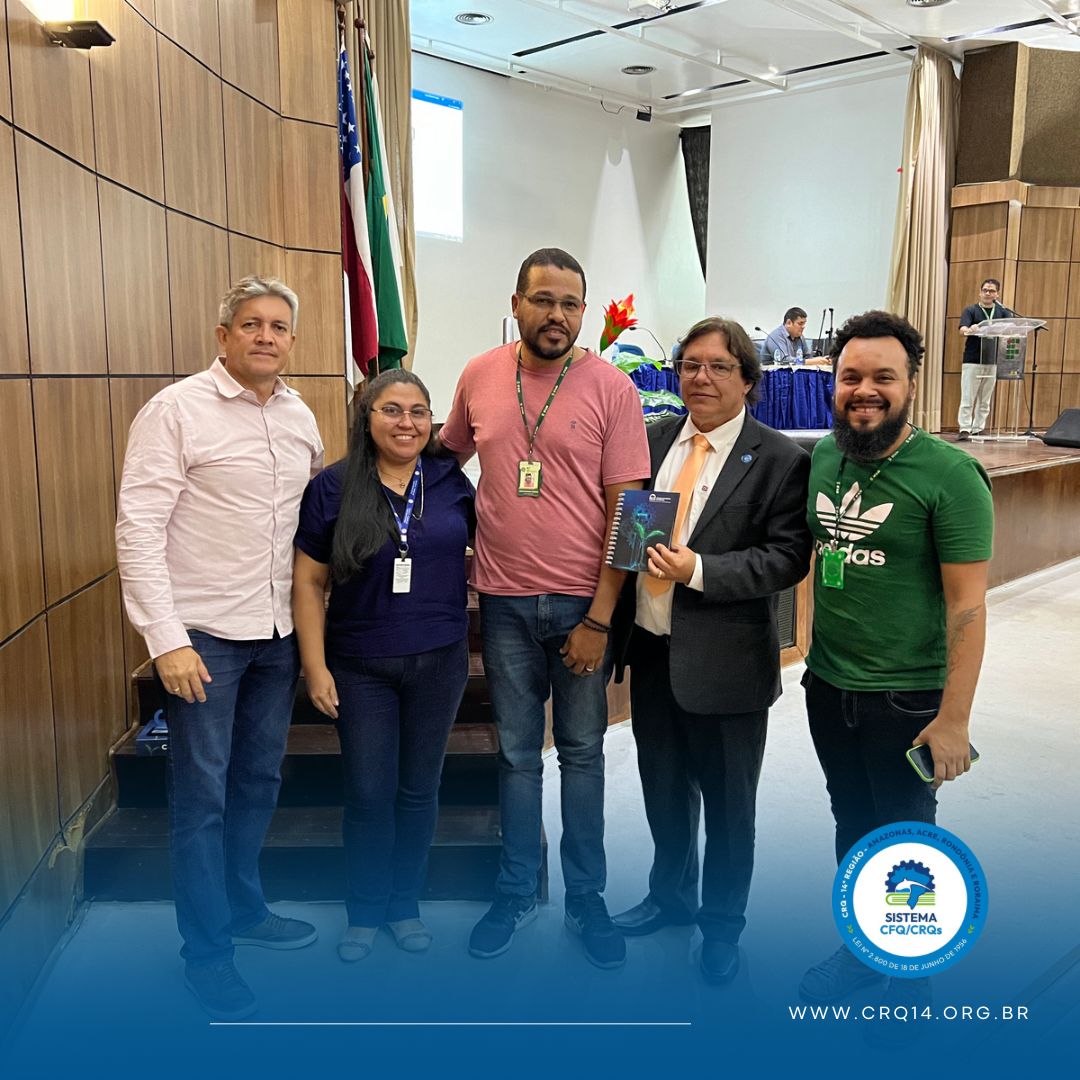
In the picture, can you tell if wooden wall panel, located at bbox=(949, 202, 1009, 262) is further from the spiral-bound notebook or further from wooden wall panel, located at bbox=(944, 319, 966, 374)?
the spiral-bound notebook

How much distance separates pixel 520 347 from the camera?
6.84ft

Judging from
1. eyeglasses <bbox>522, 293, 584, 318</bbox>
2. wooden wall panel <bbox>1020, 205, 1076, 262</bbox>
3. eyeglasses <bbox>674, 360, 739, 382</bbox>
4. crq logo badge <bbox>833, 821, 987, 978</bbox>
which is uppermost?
wooden wall panel <bbox>1020, 205, 1076, 262</bbox>

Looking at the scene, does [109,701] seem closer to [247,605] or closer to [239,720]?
[239,720]

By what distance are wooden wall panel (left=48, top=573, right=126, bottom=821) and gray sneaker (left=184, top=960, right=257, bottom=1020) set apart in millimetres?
694

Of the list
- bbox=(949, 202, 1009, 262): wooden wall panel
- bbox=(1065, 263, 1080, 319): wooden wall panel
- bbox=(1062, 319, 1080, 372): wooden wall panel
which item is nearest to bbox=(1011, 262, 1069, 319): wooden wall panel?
bbox=(1065, 263, 1080, 319): wooden wall panel

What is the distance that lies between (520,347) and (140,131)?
1.57 metres

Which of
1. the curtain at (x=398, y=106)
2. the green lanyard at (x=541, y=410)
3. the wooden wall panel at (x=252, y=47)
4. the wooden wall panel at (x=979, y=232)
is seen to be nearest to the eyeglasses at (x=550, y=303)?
the green lanyard at (x=541, y=410)

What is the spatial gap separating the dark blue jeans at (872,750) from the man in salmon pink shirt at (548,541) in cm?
48

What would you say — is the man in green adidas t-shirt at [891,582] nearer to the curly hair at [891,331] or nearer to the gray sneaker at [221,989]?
the curly hair at [891,331]

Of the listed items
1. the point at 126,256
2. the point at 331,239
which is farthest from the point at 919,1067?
the point at 331,239

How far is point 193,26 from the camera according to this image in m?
3.18

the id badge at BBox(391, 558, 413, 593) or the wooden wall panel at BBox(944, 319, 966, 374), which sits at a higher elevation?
the wooden wall panel at BBox(944, 319, 966, 374)

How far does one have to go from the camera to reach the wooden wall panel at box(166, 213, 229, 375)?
313 centimetres

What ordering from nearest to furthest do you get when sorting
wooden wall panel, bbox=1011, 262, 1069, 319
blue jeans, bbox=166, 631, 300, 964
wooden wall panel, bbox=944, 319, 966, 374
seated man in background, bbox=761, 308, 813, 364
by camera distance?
blue jeans, bbox=166, 631, 300, 964 → seated man in background, bbox=761, 308, 813, 364 → wooden wall panel, bbox=1011, 262, 1069, 319 → wooden wall panel, bbox=944, 319, 966, 374
